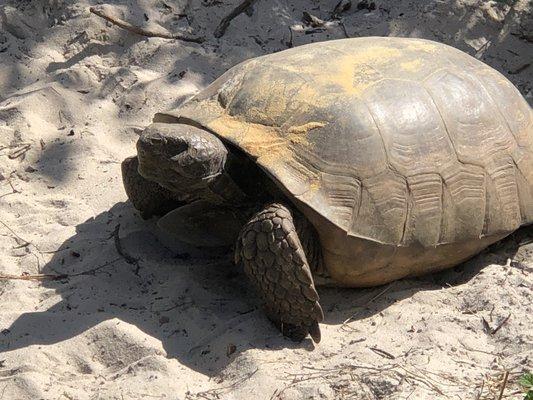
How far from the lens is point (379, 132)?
3.96m

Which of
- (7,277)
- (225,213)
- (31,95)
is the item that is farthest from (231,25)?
(7,277)

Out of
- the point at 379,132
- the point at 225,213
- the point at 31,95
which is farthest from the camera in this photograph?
the point at 31,95

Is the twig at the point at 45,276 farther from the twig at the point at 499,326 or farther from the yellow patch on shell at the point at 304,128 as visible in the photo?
the twig at the point at 499,326

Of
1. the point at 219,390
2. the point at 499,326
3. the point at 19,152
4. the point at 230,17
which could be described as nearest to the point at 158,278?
the point at 219,390

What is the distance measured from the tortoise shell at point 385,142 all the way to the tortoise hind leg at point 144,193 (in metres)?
0.43

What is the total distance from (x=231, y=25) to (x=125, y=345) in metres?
3.28

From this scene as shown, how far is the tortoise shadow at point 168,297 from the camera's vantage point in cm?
382

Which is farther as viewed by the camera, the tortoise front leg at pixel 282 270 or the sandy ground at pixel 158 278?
the tortoise front leg at pixel 282 270

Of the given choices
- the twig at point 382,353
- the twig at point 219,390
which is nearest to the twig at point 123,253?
the twig at point 219,390

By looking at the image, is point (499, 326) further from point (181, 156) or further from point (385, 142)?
point (181, 156)

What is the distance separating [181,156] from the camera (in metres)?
3.78

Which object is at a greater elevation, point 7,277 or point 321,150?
point 321,150

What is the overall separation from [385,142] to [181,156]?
0.95m

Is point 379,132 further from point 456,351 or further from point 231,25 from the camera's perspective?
point 231,25
